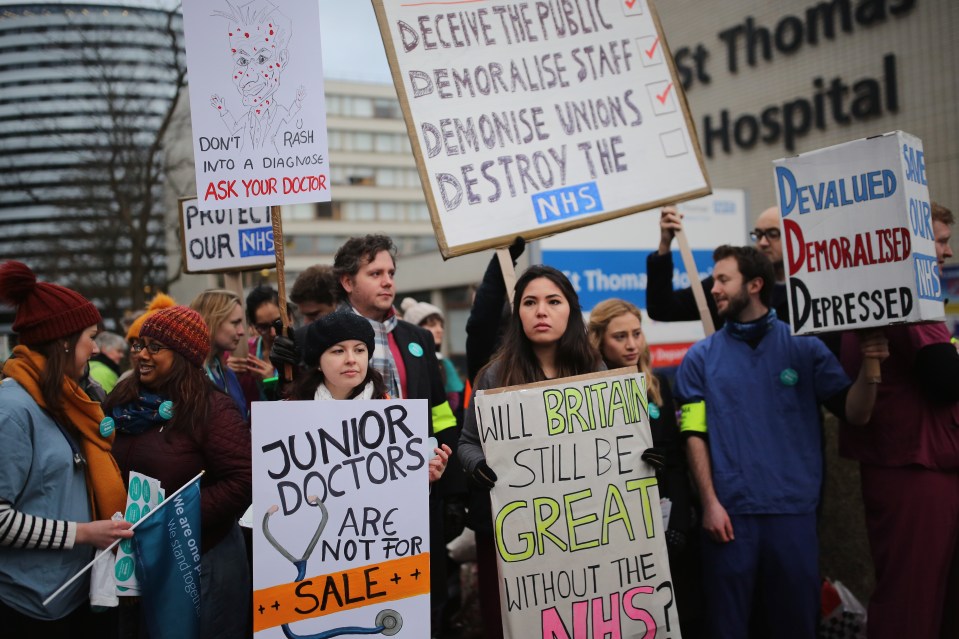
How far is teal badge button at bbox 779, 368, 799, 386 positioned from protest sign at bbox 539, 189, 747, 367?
3.47 m

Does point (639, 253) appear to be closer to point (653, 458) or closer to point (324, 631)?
point (653, 458)

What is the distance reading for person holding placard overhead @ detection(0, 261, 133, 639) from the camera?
2695mm

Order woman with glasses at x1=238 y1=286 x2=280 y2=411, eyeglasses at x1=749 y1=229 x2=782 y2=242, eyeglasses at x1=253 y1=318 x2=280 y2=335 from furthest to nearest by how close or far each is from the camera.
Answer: eyeglasses at x1=253 y1=318 x2=280 y2=335 → eyeglasses at x1=749 y1=229 x2=782 y2=242 → woman with glasses at x1=238 y1=286 x2=280 y2=411

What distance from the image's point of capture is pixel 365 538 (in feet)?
8.80

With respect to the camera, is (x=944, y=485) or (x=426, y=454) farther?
(x=944, y=485)

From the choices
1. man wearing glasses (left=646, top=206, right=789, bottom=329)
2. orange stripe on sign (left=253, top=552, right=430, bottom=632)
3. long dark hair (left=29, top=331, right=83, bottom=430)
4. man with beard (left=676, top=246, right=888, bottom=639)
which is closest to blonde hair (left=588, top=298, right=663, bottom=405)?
man wearing glasses (left=646, top=206, right=789, bottom=329)

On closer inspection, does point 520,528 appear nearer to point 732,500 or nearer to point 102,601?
point 732,500

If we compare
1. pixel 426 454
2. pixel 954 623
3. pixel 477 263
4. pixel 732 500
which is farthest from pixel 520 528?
pixel 477 263

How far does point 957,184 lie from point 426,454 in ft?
41.9

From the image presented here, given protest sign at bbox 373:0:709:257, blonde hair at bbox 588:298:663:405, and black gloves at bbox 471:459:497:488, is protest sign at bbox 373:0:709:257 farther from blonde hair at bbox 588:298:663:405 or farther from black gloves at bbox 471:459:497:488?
black gloves at bbox 471:459:497:488

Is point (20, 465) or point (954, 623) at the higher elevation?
point (20, 465)

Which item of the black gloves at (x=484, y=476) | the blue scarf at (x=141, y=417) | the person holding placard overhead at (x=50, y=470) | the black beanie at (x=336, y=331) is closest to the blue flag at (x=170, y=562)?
the person holding placard overhead at (x=50, y=470)

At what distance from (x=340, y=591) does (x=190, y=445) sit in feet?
2.77

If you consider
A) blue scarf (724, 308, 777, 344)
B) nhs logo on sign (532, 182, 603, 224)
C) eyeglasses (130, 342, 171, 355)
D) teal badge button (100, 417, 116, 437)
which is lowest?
teal badge button (100, 417, 116, 437)
